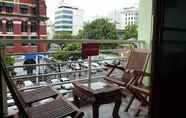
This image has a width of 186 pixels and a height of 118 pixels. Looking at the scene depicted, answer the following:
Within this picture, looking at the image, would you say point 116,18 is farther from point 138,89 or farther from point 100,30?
point 138,89

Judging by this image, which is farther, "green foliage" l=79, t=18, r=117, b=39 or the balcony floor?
"green foliage" l=79, t=18, r=117, b=39

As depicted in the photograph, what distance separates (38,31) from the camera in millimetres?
4871

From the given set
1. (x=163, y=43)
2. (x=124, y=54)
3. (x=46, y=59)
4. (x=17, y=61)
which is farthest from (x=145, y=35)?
(x=163, y=43)

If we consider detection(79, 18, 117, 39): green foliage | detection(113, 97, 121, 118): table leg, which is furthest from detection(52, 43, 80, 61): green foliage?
detection(113, 97, 121, 118): table leg

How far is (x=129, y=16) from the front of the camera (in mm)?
4543

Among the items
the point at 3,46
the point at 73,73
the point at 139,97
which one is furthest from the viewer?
the point at 73,73

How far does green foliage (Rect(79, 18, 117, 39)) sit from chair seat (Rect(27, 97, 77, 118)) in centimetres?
229

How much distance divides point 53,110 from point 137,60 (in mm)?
1663

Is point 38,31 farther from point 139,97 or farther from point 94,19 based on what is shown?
point 139,97

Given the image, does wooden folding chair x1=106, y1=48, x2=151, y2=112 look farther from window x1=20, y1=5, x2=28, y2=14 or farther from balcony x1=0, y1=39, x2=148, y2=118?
window x1=20, y1=5, x2=28, y2=14

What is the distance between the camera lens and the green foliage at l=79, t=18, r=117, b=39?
4371 millimetres

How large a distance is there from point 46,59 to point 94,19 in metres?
1.93

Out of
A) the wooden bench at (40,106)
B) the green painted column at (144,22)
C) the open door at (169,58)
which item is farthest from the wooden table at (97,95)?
the green painted column at (144,22)

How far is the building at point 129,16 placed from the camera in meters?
4.27
